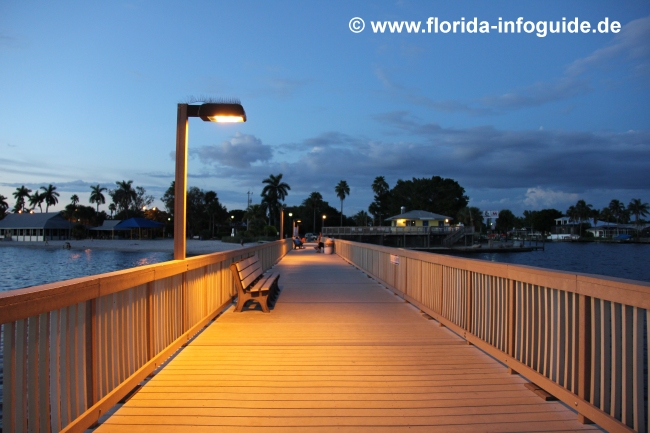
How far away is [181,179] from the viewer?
20.2 feet

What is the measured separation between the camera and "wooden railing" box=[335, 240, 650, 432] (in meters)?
2.89

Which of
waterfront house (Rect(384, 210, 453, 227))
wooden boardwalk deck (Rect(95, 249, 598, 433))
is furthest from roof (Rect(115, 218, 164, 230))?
wooden boardwalk deck (Rect(95, 249, 598, 433))

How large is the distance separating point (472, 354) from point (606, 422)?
7.07 ft

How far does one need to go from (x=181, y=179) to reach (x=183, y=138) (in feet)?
1.74

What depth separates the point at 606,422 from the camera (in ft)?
9.94

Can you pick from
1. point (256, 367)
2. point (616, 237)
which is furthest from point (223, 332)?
point (616, 237)

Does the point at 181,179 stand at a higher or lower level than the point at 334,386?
higher

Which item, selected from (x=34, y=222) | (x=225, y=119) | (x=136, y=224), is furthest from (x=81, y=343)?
(x=34, y=222)

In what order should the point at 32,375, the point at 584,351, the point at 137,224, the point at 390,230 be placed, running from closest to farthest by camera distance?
the point at 32,375 → the point at 584,351 → the point at 390,230 → the point at 137,224

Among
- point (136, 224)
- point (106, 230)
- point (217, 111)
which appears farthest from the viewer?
point (106, 230)

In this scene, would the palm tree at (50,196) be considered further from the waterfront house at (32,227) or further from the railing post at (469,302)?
the railing post at (469,302)

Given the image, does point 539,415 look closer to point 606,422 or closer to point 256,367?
point 606,422

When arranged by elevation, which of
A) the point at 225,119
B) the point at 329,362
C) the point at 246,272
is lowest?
the point at 329,362

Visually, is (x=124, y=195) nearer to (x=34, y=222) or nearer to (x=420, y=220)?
(x=34, y=222)
